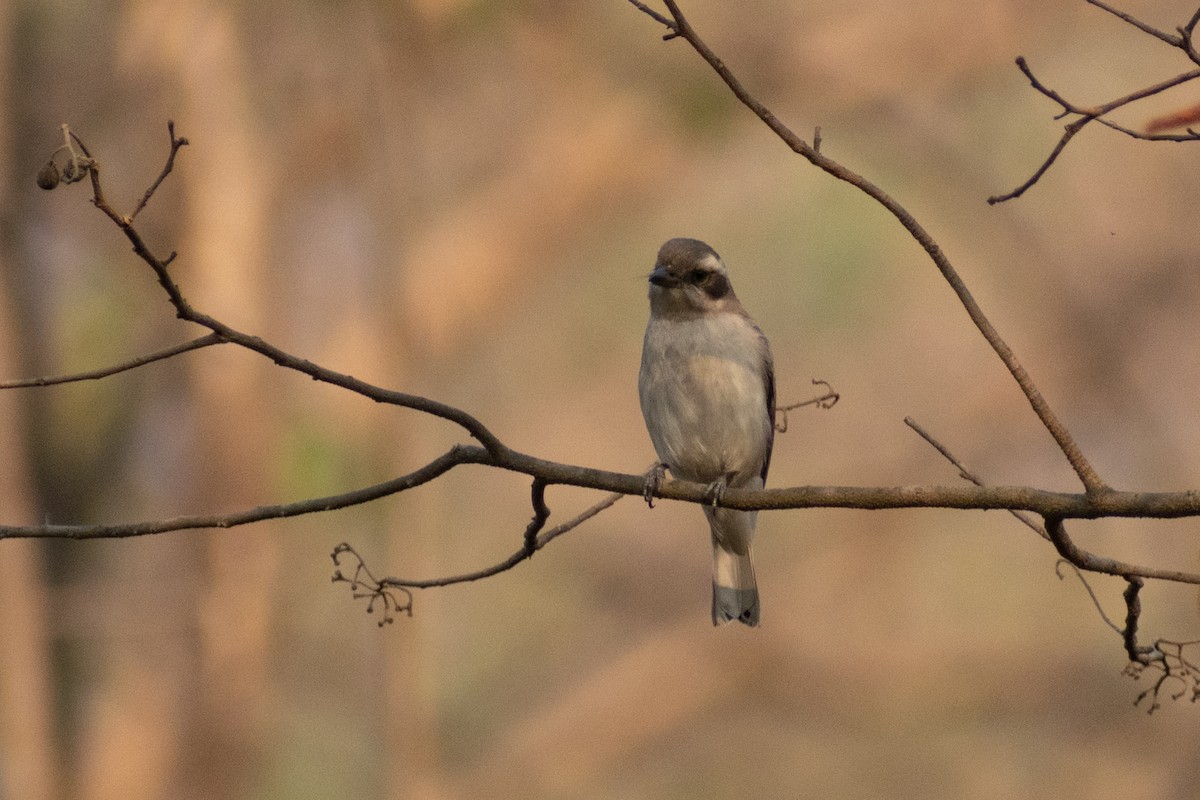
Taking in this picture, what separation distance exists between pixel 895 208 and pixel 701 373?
202 cm

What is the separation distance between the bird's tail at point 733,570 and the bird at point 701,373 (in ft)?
1.29

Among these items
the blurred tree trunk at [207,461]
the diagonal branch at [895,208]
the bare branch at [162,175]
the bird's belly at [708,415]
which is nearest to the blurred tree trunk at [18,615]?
the blurred tree trunk at [207,461]

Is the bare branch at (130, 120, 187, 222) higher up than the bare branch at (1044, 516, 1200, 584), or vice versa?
the bare branch at (130, 120, 187, 222)

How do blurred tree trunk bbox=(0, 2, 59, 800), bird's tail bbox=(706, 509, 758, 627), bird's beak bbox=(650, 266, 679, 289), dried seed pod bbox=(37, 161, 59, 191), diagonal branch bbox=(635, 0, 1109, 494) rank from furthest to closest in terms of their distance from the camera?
1. blurred tree trunk bbox=(0, 2, 59, 800)
2. bird's tail bbox=(706, 509, 758, 627)
3. bird's beak bbox=(650, 266, 679, 289)
4. diagonal branch bbox=(635, 0, 1109, 494)
5. dried seed pod bbox=(37, 161, 59, 191)

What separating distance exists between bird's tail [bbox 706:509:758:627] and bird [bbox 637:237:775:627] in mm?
393

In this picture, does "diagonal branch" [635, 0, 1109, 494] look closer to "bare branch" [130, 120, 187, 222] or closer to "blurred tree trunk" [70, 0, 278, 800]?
"bare branch" [130, 120, 187, 222]

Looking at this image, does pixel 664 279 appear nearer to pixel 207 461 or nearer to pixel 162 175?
pixel 162 175

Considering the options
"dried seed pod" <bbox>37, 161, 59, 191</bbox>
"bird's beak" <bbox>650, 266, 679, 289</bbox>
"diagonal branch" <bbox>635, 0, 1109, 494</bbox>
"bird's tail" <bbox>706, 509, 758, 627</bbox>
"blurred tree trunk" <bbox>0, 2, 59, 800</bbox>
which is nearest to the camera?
"dried seed pod" <bbox>37, 161, 59, 191</bbox>

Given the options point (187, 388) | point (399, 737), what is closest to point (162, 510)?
point (187, 388)

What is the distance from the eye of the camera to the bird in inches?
175

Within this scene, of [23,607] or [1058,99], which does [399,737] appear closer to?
[23,607]

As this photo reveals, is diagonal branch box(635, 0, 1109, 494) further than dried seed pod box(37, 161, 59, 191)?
Yes

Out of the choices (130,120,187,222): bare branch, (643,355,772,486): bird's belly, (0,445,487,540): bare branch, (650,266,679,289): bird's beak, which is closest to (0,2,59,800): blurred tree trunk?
(643,355,772,486): bird's belly

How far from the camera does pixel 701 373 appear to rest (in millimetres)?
4438
